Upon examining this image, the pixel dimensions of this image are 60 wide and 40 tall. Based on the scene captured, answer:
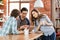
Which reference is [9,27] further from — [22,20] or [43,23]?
[22,20]

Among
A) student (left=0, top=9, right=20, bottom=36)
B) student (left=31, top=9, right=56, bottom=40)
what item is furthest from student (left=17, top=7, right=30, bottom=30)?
student (left=0, top=9, right=20, bottom=36)

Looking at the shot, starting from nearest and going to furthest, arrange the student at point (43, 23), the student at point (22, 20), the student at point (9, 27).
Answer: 1. the student at point (9, 27)
2. the student at point (43, 23)
3. the student at point (22, 20)

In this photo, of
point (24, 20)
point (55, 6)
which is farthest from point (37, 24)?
point (55, 6)

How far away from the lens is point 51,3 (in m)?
6.59

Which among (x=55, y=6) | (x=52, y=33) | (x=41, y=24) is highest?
(x=55, y=6)

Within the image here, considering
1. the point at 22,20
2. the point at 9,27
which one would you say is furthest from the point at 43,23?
the point at 9,27

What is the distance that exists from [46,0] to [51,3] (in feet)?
0.78

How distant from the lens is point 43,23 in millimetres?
4125

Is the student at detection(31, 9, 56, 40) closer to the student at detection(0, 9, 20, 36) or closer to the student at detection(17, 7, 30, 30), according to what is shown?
the student at detection(17, 7, 30, 30)

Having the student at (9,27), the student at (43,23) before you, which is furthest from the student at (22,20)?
the student at (9,27)

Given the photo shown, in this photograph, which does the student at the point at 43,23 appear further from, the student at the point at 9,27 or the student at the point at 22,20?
the student at the point at 9,27

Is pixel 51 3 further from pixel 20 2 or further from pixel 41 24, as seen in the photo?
pixel 41 24

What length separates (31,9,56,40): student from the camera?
13.6ft

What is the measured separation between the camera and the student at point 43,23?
13.6 ft
